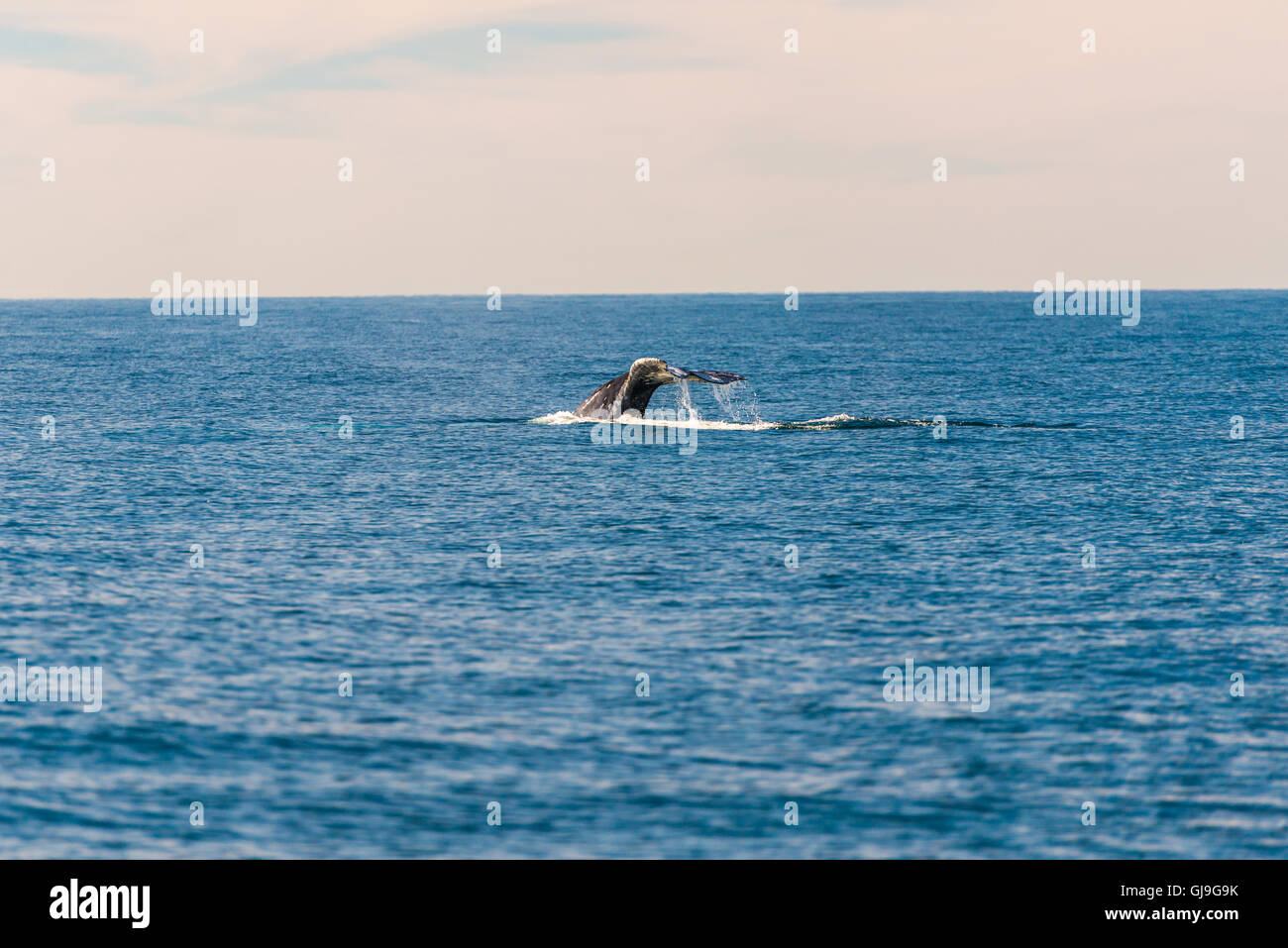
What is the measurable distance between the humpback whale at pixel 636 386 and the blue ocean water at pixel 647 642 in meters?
3.54

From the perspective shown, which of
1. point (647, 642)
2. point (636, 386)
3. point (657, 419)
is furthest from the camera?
point (657, 419)

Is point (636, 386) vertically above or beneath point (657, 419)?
above

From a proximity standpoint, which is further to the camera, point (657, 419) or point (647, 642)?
point (657, 419)

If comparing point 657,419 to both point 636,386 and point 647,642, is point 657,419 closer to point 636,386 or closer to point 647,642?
point 636,386

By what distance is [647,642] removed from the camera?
28.5 m

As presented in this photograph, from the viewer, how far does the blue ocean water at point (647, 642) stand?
19547 millimetres

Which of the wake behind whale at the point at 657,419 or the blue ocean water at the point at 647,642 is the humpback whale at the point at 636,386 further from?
the blue ocean water at the point at 647,642

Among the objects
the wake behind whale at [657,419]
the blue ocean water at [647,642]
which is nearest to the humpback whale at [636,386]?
the wake behind whale at [657,419]

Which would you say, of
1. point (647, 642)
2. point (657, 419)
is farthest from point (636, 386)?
point (647, 642)

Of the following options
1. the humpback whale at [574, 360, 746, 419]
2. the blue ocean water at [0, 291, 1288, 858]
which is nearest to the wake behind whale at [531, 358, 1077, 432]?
the humpback whale at [574, 360, 746, 419]

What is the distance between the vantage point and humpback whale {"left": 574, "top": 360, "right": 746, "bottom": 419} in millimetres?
53428

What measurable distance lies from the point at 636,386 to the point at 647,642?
1460 inches

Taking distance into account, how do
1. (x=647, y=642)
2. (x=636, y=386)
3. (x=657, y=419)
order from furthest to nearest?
(x=657, y=419)
(x=636, y=386)
(x=647, y=642)

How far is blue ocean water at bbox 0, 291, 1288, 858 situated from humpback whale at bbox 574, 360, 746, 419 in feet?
11.6
